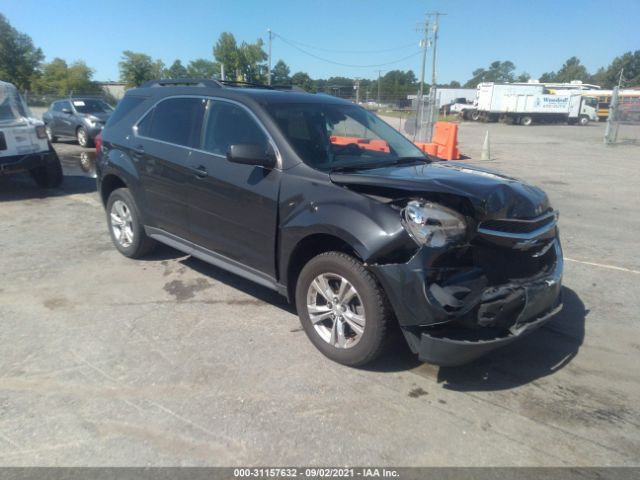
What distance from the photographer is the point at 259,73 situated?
73.9 meters

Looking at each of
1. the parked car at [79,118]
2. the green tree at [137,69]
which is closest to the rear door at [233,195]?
the parked car at [79,118]

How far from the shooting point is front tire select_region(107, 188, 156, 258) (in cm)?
534

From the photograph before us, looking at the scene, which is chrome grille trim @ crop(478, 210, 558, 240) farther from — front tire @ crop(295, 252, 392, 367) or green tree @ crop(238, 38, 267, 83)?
green tree @ crop(238, 38, 267, 83)

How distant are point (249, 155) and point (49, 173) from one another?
7356 millimetres

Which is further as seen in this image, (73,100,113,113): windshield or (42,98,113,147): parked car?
(73,100,113,113): windshield

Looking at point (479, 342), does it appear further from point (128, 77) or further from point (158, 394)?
point (128, 77)

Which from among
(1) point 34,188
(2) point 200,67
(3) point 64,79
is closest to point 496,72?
(2) point 200,67

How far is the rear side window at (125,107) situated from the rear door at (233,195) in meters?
1.43

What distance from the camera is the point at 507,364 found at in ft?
11.7

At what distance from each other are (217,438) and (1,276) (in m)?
3.71

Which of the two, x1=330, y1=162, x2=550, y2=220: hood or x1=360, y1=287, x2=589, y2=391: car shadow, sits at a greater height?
x1=330, y1=162, x2=550, y2=220: hood

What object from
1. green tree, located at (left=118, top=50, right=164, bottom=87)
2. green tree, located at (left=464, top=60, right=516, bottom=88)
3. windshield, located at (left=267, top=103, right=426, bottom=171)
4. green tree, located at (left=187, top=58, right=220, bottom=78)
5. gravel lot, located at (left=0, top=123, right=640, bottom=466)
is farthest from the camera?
green tree, located at (left=464, top=60, right=516, bottom=88)

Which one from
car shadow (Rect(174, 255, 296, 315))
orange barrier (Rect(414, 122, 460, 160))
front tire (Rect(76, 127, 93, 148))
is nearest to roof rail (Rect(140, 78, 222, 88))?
car shadow (Rect(174, 255, 296, 315))

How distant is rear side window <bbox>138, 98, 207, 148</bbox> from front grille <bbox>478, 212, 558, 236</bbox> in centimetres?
268
